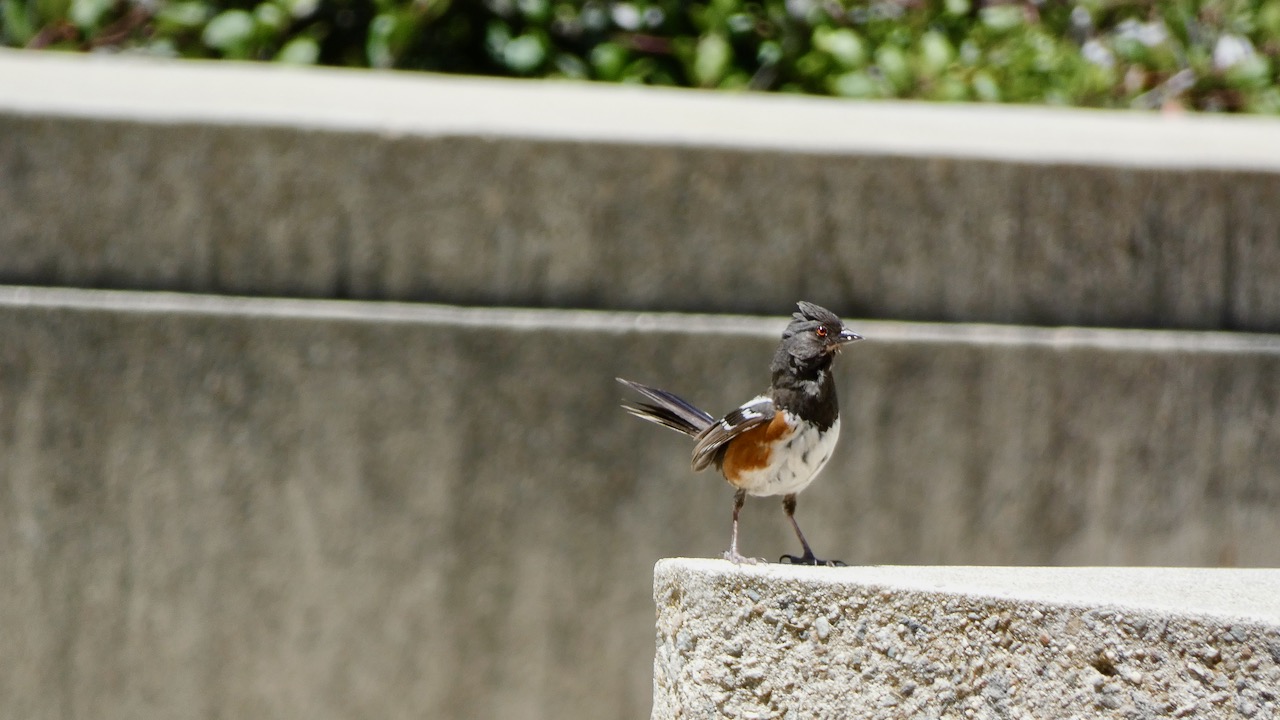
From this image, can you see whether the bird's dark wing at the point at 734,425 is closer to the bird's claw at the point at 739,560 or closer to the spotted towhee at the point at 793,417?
the spotted towhee at the point at 793,417

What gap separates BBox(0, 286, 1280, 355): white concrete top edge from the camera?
345 cm

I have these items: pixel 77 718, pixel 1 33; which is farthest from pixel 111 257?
pixel 1 33

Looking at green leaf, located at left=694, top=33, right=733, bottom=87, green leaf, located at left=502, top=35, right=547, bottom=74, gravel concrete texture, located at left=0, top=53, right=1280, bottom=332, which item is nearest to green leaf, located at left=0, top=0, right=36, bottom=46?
gravel concrete texture, located at left=0, top=53, right=1280, bottom=332

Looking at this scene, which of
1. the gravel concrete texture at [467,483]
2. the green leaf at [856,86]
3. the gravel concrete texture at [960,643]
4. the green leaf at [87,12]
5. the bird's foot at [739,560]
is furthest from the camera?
the green leaf at [856,86]

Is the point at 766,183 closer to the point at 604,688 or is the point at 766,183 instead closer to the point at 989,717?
the point at 604,688

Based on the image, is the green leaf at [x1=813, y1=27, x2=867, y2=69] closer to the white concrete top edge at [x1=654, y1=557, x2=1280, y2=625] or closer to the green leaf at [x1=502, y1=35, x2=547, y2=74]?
the green leaf at [x1=502, y1=35, x2=547, y2=74]

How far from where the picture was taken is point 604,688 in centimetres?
352

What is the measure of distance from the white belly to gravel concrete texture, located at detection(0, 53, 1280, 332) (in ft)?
4.21

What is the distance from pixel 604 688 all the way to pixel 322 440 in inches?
44.3

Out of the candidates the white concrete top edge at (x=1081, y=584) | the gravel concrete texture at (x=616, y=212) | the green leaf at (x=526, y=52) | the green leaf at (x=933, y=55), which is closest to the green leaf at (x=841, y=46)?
the green leaf at (x=933, y=55)

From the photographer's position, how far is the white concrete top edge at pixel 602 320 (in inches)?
136

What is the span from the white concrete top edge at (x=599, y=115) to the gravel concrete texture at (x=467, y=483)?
0.54 meters

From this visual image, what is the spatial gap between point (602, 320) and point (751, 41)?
171 cm

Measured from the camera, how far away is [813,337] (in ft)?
7.39
